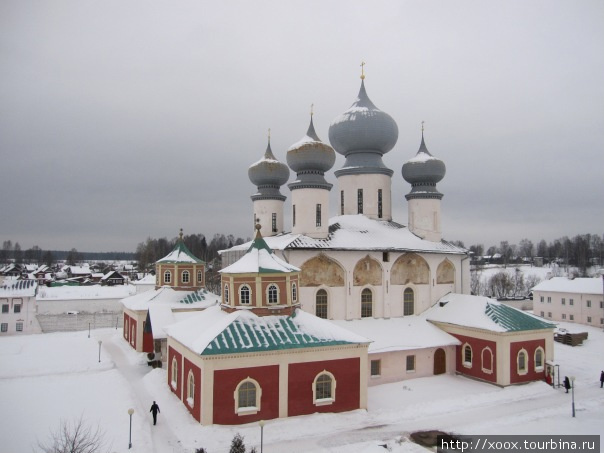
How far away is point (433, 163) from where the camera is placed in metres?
26.5

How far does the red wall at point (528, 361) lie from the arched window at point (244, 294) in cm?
1189

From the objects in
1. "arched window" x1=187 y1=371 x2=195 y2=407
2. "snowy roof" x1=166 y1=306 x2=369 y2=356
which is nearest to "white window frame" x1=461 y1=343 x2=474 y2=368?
"snowy roof" x1=166 y1=306 x2=369 y2=356

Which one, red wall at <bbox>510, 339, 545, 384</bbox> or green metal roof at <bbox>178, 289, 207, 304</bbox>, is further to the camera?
green metal roof at <bbox>178, 289, 207, 304</bbox>

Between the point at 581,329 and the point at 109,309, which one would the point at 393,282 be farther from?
the point at 109,309

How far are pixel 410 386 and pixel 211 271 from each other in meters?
46.1

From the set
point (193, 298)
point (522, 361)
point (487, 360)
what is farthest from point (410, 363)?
point (193, 298)

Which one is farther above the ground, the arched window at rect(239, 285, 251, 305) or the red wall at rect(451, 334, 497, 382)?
the arched window at rect(239, 285, 251, 305)

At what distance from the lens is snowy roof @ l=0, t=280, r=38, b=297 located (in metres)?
34.3

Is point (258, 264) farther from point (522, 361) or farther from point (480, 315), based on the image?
point (522, 361)

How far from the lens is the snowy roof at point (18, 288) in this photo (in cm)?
3434

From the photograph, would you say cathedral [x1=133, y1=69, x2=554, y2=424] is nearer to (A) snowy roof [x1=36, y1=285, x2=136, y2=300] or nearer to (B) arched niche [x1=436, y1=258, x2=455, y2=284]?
(B) arched niche [x1=436, y1=258, x2=455, y2=284]

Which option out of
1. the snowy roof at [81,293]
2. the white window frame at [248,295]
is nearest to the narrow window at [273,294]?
the white window frame at [248,295]

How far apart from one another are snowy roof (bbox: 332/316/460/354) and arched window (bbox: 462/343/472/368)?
1.50 ft

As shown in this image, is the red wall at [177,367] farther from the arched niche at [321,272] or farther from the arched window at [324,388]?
the arched niche at [321,272]
